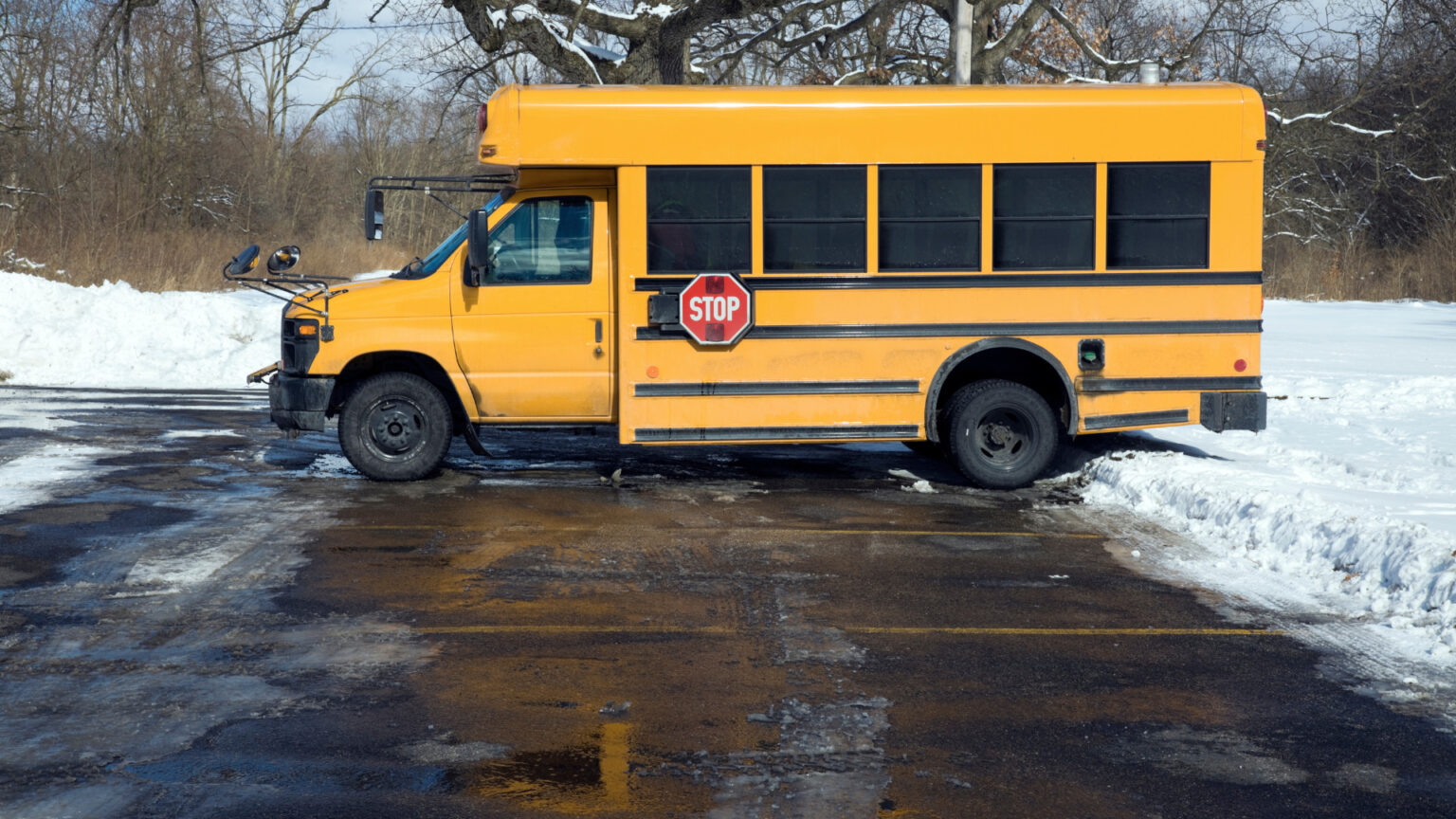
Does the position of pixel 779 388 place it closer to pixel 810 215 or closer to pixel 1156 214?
pixel 810 215

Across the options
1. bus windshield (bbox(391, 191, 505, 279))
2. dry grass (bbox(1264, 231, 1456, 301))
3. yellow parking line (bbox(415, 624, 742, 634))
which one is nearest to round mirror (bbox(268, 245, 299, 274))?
bus windshield (bbox(391, 191, 505, 279))

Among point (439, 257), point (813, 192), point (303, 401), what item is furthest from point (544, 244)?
point (303, 401)

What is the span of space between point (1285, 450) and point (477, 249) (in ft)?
22.7

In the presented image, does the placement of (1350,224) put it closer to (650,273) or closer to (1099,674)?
(650,273)

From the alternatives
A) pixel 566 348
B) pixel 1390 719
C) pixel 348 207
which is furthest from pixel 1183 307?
pixel 348 207

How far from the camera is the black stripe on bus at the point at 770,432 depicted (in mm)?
9977

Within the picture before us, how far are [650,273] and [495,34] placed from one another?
12.8 meters

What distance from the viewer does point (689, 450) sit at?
1217 centimetres

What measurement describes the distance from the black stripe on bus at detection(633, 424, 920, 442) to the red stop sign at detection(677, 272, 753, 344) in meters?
0.69

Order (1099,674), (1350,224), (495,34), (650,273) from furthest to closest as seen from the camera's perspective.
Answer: (1350,224) → (495,34) → (650,273) → (1099,674)

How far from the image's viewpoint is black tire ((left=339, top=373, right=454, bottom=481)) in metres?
10.1

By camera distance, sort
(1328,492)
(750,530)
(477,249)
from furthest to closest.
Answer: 1. (477,249)
2. (1328,492)
3. (750,530)

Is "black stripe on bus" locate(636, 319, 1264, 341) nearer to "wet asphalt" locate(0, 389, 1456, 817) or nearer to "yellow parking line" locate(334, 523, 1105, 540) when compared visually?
"wet asphalt" locate(0, 389, 1456, 817)

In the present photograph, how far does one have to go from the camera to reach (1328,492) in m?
9.09
